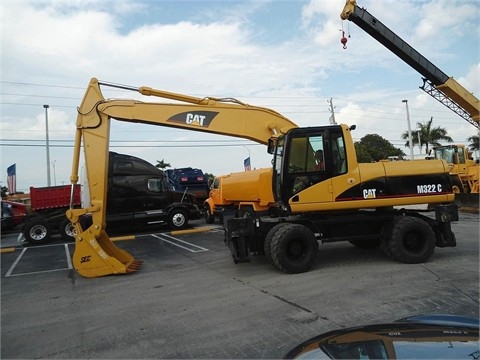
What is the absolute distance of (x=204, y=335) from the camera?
5039mm

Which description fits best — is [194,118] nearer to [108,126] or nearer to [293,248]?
[108,126]

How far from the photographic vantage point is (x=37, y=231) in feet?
52.4

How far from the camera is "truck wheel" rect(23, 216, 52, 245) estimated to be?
625 inches

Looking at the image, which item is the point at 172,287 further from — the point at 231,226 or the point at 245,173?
the point at 245,173

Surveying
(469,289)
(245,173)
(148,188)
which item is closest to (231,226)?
(469,289)

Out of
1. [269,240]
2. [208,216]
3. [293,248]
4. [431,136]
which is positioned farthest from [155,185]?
[431,136]

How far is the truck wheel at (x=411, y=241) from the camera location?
8.48m

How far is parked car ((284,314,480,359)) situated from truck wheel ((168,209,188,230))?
14.8 m

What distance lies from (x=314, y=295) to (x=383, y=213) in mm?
3334

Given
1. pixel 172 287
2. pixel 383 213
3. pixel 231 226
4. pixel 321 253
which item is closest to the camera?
pixel 172 287

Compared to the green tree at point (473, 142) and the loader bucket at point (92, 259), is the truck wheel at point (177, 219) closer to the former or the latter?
the loader bucket at point (92, 259)

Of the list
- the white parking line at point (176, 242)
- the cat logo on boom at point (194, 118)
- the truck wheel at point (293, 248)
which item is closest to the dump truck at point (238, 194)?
the white parking line at point (176, 242)

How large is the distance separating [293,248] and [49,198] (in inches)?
510

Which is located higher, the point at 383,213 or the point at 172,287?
the point at 383,213
